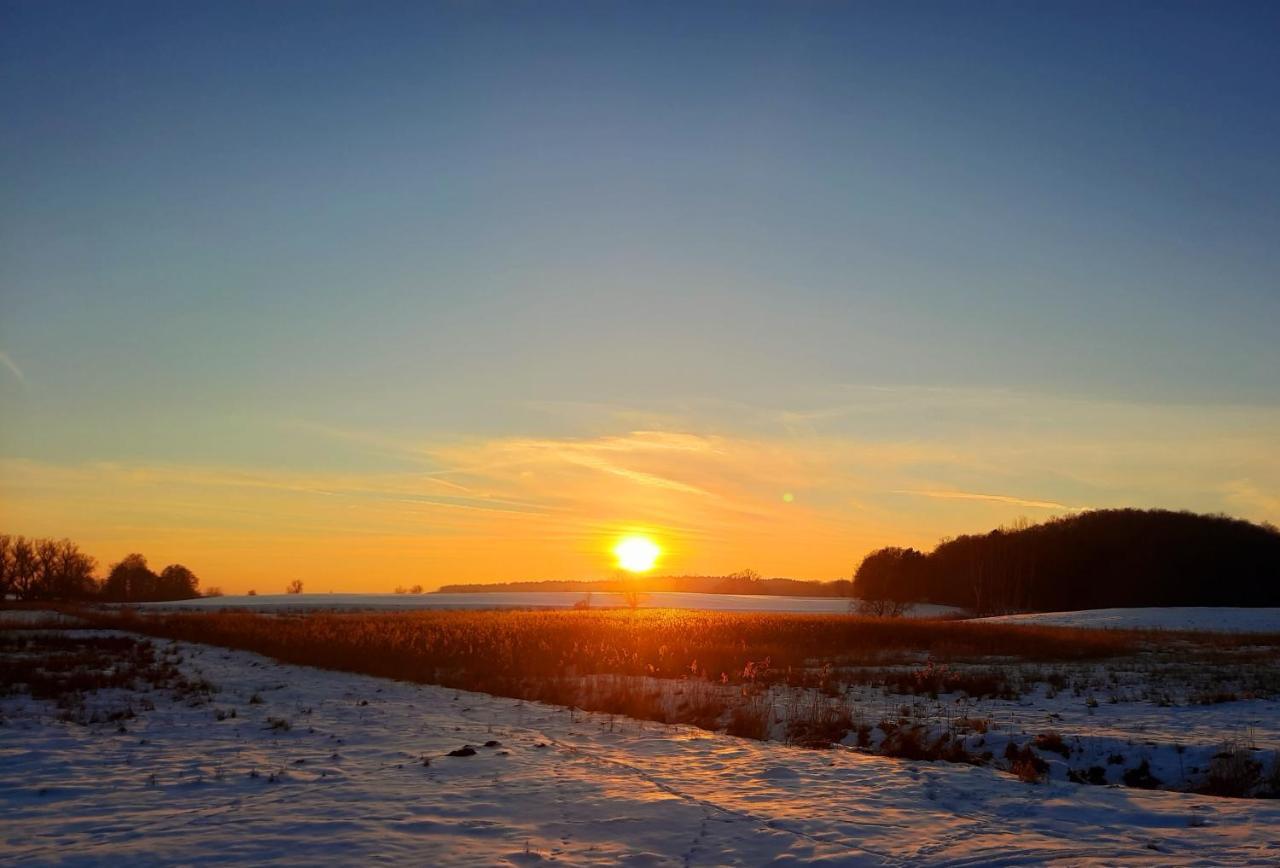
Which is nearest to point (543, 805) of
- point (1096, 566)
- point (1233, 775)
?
point (1233, 775)

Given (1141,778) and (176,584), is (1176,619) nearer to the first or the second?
(1141,778)

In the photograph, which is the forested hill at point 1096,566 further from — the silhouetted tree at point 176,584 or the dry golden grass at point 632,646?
the silhouetted tree at point 176,584

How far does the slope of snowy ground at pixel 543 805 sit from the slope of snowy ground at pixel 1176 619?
171 feet

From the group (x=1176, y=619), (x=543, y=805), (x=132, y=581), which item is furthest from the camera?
(x=132, y=581)

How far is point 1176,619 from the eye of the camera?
66688 mm

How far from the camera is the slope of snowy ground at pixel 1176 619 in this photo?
59906 millimetres

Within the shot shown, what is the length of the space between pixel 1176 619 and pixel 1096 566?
4283 cm

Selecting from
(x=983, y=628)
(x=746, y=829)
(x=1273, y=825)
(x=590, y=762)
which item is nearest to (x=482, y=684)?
(x=590, y=762)

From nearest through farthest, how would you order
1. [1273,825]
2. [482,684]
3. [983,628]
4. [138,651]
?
[1273,825] < [482,684] < [138,651] < [983,628]

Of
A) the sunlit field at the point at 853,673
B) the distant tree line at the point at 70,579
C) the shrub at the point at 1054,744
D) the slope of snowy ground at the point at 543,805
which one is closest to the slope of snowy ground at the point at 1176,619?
the sunlit field at the point at 853,673

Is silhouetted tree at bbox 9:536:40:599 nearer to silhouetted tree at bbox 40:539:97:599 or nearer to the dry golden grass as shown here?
silhouetted tree at bbox 40:539:97:599

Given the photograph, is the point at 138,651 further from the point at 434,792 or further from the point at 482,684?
the point at 434,792

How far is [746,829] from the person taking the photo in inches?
385

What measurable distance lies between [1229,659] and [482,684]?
26855 mm
